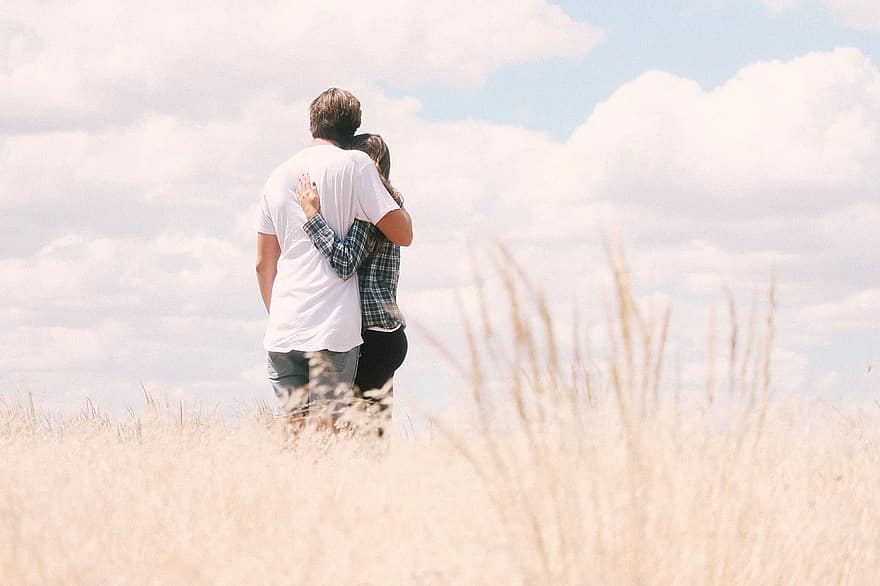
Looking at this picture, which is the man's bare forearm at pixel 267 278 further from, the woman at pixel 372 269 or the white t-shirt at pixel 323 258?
the woman at pixel 372 269

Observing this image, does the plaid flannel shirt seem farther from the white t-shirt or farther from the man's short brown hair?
the man's short brown hair

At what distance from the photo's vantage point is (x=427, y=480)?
294 centimetres

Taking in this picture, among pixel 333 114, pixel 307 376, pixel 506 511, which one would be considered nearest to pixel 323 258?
pixel 307 376

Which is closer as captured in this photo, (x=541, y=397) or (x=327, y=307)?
(x=541, y=397)

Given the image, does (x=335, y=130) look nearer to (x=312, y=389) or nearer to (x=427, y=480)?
(x=312, y=389)

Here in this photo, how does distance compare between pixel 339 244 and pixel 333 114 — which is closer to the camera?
pixel 339 244

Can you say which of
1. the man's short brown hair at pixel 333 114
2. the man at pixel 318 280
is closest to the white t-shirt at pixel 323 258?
the man at pixel 318 280

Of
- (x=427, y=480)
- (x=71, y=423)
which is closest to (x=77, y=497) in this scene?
(x=427, y=480)

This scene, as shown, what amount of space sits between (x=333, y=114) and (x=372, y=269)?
0.66 metres

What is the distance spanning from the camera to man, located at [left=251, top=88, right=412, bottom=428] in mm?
3805

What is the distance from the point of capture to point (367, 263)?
158 inches

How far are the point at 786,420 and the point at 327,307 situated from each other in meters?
2.00

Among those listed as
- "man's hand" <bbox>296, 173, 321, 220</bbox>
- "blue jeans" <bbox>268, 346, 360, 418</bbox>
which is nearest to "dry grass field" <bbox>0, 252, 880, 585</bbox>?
"blue jeans" <bbox>268, 346, 360, 418</bbox>

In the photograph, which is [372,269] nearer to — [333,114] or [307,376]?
[307,376]
